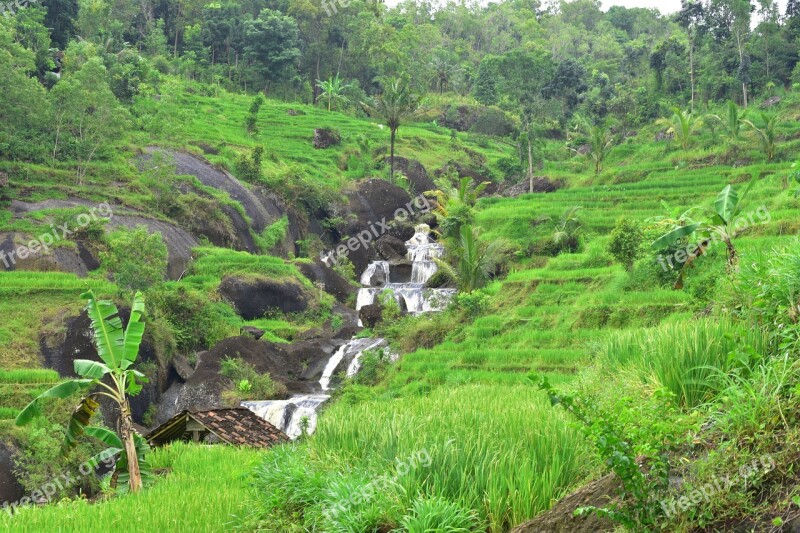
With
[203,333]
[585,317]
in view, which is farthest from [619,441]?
[203,333]

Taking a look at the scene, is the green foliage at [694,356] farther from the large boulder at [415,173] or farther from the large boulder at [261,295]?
the large boulder at [415,173]

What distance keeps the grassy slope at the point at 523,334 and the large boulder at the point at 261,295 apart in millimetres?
8952

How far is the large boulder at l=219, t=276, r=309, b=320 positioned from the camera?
3309cm

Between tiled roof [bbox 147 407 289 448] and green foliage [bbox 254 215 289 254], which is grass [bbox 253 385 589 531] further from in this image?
green foliage [bbox 254 215 289 254]

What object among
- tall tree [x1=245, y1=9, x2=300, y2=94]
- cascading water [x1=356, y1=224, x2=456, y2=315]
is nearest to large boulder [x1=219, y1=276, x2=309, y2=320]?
cascading water [x1=356, y1=224, x2=456, y2=315]

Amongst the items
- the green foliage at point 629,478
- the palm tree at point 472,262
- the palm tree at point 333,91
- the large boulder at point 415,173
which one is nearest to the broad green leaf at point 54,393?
the green foliage at point 629,478

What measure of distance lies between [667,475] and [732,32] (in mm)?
53180

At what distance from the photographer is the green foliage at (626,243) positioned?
21.9m

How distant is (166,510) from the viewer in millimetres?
9977

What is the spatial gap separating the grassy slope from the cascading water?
11.3ft

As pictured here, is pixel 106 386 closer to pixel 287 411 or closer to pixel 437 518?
pixel 437 518

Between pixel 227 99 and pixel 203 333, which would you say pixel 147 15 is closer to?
pixel 227 99

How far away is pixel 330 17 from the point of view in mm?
74938

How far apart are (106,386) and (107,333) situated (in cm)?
118
